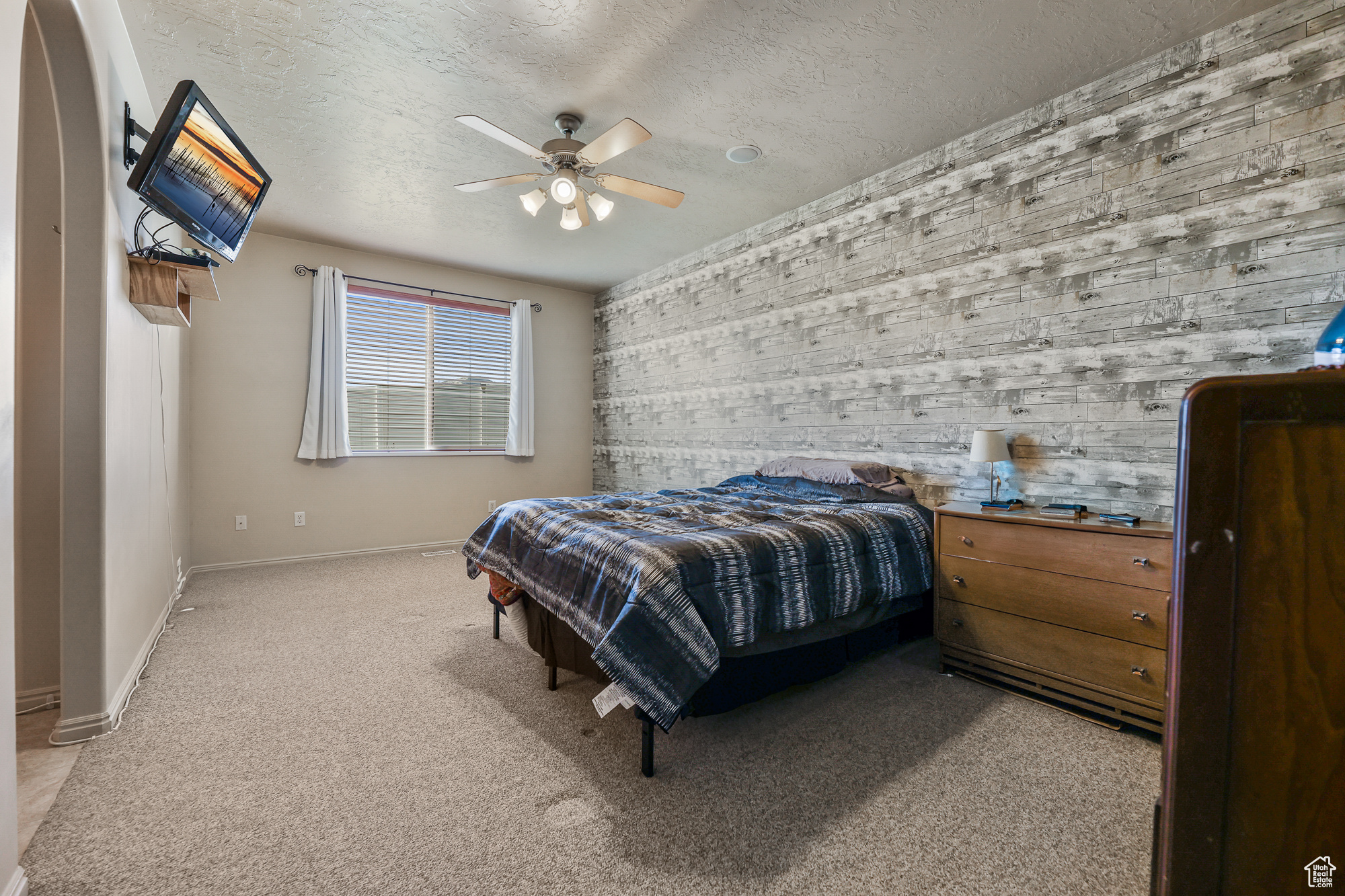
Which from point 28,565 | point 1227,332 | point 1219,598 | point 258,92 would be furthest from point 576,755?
point 258,92

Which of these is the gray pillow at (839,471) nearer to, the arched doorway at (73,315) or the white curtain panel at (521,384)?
the white curtain panel at (521,384)

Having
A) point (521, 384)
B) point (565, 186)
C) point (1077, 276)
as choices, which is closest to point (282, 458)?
point (521, 384)

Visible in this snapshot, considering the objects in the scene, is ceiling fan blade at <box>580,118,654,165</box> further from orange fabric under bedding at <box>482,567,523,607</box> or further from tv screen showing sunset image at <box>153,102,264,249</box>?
orange fabric under bedding at <box>482,567,523,607</box>

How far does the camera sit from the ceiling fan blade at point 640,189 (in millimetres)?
2832

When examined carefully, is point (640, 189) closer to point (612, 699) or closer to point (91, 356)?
point (91, 356)

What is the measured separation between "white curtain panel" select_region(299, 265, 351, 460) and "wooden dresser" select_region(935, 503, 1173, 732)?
14.7ft

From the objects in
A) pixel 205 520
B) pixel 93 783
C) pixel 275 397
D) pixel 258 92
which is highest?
pixel 258 92

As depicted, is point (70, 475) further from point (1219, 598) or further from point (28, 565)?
point (1219, 598)

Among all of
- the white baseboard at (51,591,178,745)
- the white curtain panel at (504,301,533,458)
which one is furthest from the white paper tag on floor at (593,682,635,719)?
the white curtain panel at (504,301,533,458)

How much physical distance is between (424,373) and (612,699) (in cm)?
428

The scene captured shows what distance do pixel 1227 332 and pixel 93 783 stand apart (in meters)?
4.11

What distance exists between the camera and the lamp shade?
2.58 metres

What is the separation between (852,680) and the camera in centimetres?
245

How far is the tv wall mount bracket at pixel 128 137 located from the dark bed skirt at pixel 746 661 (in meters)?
2.35
